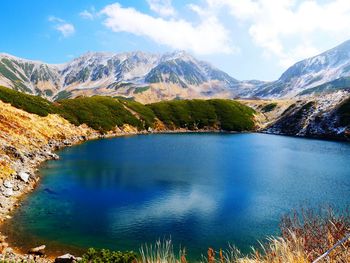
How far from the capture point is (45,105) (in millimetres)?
110000

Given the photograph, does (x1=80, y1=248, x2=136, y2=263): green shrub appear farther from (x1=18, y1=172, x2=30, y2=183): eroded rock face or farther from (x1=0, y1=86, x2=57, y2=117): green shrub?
(x1=0, y1=86, x2=57, y2=117): green shrub

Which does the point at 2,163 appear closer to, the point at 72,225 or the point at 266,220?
the point at 72,225

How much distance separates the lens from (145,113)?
159 m

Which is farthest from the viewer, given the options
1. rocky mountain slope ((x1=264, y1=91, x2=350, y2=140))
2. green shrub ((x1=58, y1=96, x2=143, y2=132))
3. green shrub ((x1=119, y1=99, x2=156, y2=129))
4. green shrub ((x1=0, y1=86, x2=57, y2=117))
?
green shrub ((x1=119, y1=99, x2=156, y2=129))

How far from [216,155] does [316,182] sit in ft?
105

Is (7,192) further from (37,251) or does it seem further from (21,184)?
(37,251)

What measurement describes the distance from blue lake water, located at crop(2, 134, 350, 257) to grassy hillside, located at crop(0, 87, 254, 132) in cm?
3966

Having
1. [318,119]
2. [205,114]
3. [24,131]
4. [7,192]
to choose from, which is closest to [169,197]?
[7,192]

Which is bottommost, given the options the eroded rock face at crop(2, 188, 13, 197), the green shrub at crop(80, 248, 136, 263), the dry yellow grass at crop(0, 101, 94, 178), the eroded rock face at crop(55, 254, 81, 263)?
the eroded rock face at crop(55, 254, 81, 263)

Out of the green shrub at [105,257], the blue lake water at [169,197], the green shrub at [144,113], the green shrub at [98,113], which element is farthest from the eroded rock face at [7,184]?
the green shrub at [144,113]

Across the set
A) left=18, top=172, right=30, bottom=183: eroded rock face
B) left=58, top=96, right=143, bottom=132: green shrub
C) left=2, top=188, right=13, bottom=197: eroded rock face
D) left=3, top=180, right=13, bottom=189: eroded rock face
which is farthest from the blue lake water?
left=58, top=96, right=143, bottom=132: green shrub

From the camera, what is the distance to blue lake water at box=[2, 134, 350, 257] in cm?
3341

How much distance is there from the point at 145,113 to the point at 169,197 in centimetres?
11494

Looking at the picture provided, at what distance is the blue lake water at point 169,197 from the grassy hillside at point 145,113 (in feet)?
130
